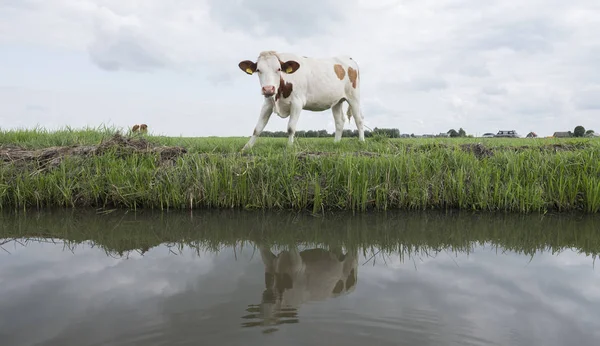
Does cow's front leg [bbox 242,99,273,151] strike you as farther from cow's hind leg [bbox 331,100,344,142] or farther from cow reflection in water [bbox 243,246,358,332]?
cow reflection in water [bbox 243,246,358,332]

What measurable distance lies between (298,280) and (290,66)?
548 centimetres

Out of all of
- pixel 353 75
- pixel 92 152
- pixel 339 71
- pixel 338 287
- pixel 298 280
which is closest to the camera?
pixel 338 287

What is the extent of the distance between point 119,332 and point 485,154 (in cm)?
599

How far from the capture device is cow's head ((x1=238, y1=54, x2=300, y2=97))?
7.29 metres

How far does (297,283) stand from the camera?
2.57 meters

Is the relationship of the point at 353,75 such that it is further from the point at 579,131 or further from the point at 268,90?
the point at 579,131

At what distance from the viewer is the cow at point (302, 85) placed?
7.34 m

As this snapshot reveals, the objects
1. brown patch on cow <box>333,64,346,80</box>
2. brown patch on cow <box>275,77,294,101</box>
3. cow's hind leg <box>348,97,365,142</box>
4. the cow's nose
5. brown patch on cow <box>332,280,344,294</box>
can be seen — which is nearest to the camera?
brown patch on cow <box>332,280,344,294</box>

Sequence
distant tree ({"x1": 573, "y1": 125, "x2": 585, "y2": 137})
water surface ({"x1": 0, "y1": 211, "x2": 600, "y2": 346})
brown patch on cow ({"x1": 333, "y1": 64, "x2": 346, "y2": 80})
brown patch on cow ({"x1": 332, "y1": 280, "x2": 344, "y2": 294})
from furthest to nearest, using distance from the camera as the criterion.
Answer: distant tree ({"x1": 573, "y1": 125, "x2": 585, "y2": 137})
brown patch on cow ({"x1": 333, "y1": 64, "x2": 346, "y2": 80})
brown patch on cow ({"x1": 332, "y1": 280, "x2": 344, "y2": 294})
water surface ({"x1": 0, "y1": 211, "x2": 600, "y2": 346})

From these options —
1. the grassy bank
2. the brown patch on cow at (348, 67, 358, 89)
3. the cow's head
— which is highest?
the brown patch on cow at (348, 67, 358, 89)

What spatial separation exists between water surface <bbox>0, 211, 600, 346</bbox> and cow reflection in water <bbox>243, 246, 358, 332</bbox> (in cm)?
1

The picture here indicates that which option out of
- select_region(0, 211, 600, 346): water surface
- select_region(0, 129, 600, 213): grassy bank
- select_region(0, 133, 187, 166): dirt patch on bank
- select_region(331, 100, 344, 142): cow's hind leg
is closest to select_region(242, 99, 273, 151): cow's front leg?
select_region(0, 133, 187, 166): dirt patch on bank

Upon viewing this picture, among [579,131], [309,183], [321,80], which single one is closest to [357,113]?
[321,80]

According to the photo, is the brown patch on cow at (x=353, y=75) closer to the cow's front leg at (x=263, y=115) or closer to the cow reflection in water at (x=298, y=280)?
the cow's front leg at (x=263, y=115)
